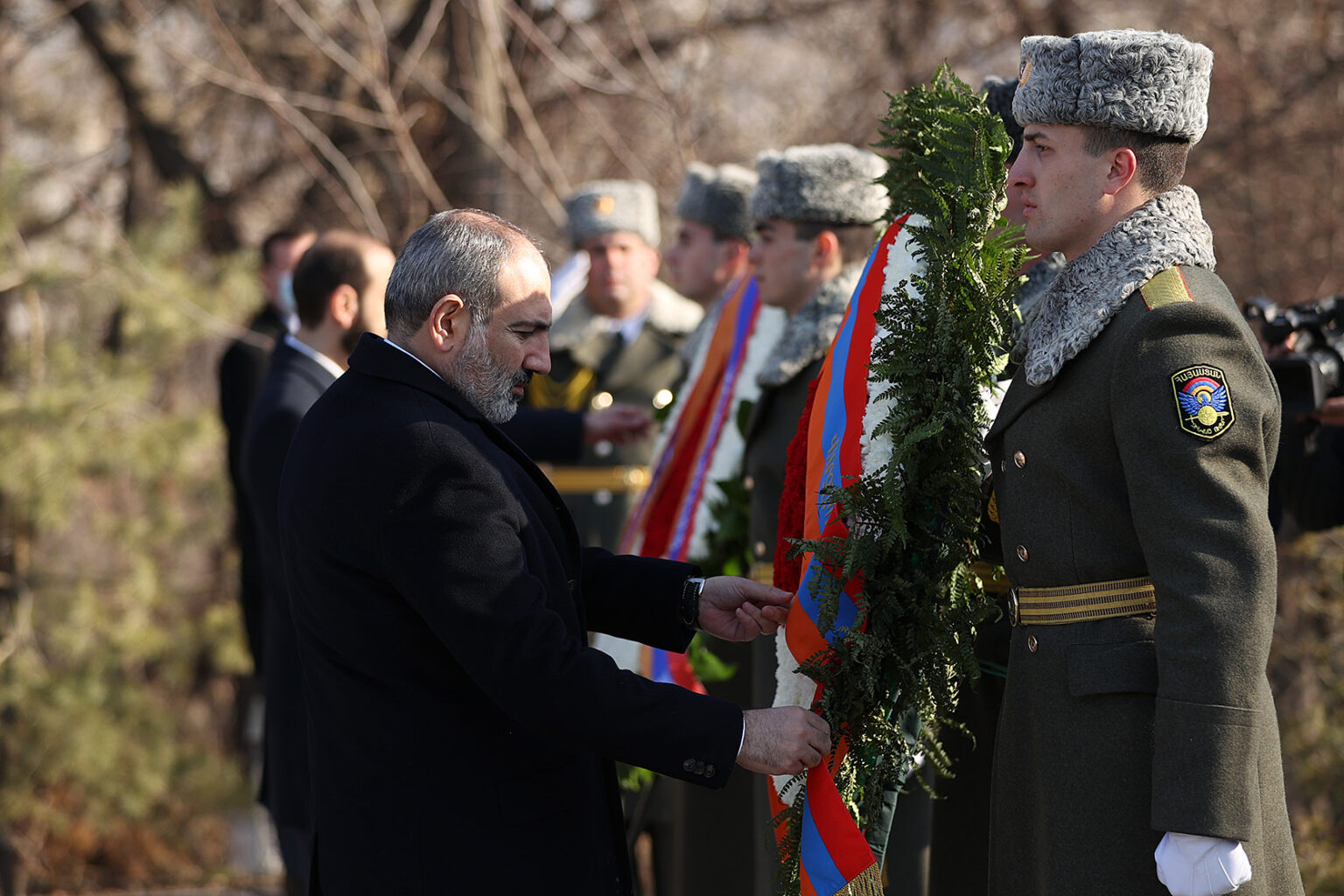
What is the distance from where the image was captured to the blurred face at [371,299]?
4062 mm

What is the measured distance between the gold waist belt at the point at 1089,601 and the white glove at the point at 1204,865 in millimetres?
363

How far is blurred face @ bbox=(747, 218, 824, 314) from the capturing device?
4.24 metres

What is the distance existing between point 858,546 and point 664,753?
51 centimetres

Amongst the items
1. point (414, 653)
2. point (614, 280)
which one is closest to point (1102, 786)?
point (414, 653)

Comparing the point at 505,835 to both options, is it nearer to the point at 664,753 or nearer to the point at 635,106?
the point at 664,753

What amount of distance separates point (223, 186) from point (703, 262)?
4168mm

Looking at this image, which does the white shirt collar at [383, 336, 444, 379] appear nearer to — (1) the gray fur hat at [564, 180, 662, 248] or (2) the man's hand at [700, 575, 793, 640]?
(2) the man's hand at [700, 575, 793, 640]

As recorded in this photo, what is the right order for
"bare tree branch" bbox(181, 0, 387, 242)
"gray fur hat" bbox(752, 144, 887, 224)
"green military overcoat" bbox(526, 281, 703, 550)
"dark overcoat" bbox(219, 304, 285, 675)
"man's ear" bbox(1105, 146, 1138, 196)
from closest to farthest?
1. "man's ear" bbox(1105, 146, 1138, 196)
2. "gray fur hat" bbox(752, 144, 887, 224)
3. "dark overcoat" bbox(219, 304, 285, 675)
4. "green military overcoat" bbox(526, 281, 703, 550)
5. "bare tree branch" bbox(181, 0, 387, 242)

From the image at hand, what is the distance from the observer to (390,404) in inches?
98.8

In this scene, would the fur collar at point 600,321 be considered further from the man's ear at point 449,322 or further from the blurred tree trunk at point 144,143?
the man's ear at point 449,322

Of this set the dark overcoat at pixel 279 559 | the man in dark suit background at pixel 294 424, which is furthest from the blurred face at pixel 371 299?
the dark overcoat at pixel 279 559

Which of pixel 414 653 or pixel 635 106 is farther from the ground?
pixel 635 106

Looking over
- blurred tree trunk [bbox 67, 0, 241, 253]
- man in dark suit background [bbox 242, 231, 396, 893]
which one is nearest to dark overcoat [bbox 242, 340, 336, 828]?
man in dark suit background [bbox 242, 231, 396, 893]

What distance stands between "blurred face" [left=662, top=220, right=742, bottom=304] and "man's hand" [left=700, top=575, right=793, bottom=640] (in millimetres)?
2796
